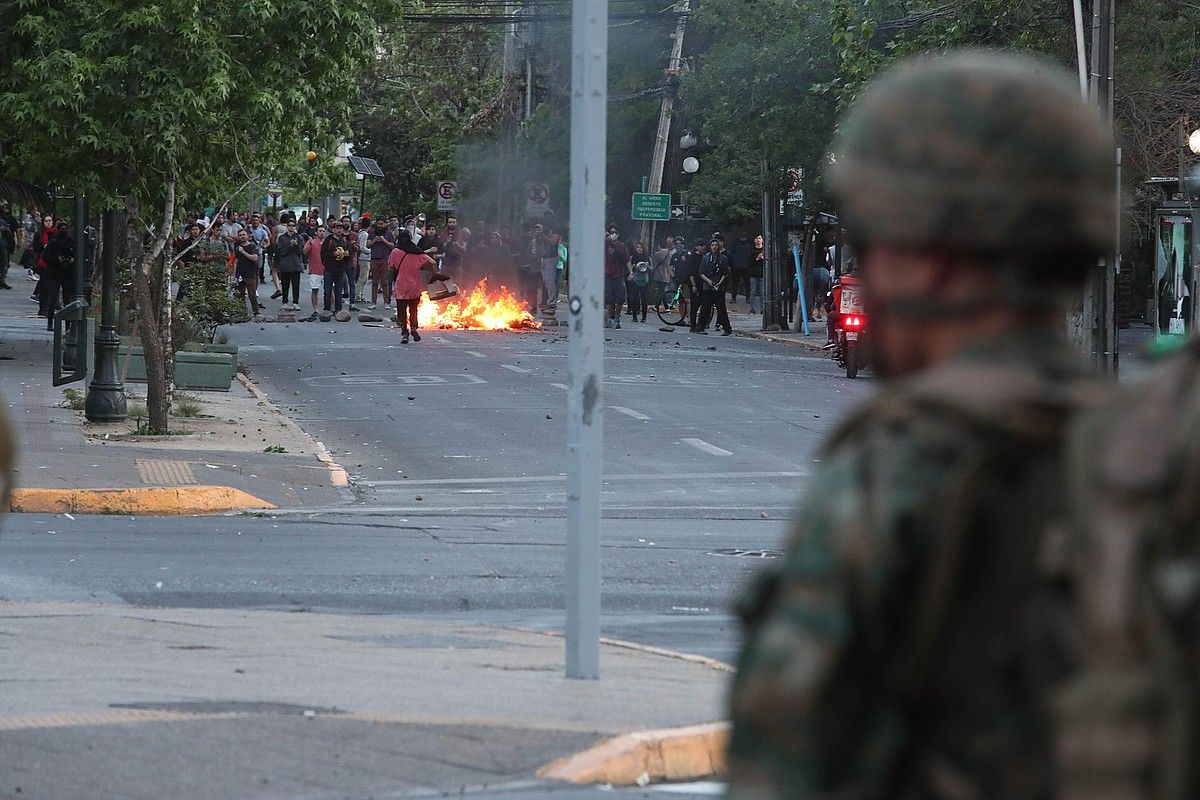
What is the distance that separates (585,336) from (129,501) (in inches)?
310

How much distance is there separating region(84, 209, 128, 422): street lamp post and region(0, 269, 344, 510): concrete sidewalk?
0.63 ft

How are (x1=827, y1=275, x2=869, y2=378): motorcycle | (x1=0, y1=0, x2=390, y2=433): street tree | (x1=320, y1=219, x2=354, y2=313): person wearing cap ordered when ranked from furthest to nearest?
(x1=320, y1=219, x2=354, y2=313): person wearing cap, (x1=827, y1=275, x2=869, y2=378): motorcycle, (x1=0, y1=0, x2=390, y2=433): street tree

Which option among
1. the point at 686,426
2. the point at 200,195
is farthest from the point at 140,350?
the point at 686,426

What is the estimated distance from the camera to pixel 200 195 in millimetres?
21375

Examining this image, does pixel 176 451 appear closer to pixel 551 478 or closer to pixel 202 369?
pixel 551 478

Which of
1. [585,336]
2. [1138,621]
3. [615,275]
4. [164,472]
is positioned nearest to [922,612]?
[1138,621]

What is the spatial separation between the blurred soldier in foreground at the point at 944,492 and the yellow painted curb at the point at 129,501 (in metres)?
13.6

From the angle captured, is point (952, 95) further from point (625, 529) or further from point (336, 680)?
point (625, 529)

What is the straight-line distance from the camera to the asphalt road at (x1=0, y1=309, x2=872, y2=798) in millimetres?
11234

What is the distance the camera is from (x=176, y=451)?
60.4ft

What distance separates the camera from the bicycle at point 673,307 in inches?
1822

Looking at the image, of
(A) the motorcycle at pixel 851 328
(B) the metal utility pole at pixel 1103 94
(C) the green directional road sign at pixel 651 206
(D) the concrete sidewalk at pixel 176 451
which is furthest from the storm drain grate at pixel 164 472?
(C) the green directional road sign at pixel 651 206

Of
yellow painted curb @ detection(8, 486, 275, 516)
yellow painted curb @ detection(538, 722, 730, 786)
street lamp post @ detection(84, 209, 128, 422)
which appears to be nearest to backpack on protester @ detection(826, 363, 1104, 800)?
yellow painted curb @ detection(538, 722, 730, 786)

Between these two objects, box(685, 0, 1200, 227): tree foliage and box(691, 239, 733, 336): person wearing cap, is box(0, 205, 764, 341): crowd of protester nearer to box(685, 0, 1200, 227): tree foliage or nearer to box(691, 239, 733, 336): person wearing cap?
box(691, 239, 733, 336): person wearing cap
